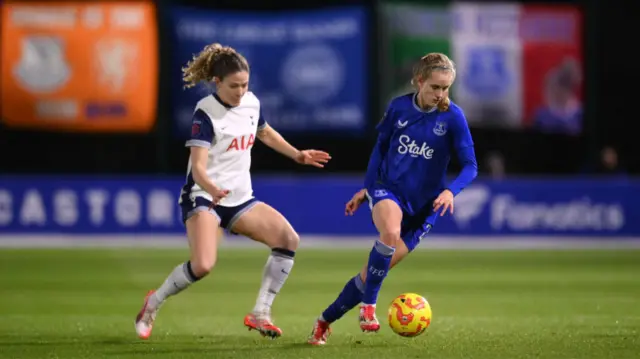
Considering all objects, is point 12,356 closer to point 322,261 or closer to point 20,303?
point 20,303

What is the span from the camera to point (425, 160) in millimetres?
8578

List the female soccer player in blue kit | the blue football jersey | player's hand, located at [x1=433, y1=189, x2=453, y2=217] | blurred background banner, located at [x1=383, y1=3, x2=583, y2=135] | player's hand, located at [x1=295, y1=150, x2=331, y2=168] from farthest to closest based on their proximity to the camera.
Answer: blurred background banner, located at [x1=383, y1=3, x2=583, y2=135]
player's hand, located at [x1=295, y1=150, x2=331, y2=168]
the blue football jersey
the female soccer player in blue kit
player's hand, located at [x1=433, y1=189, x2=453, y2=217]

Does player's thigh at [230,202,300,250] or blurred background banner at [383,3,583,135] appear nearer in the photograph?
player's thigh at [230,202,300,250]

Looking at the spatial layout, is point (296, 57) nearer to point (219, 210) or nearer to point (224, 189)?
point (219, 210)

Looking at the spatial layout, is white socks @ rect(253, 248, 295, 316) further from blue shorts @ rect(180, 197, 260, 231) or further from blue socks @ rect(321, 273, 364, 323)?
blue socks @ rect(321, 273, 364, 323)

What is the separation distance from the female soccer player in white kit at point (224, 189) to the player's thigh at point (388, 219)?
2.30 ft

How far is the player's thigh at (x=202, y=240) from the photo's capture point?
339 inches

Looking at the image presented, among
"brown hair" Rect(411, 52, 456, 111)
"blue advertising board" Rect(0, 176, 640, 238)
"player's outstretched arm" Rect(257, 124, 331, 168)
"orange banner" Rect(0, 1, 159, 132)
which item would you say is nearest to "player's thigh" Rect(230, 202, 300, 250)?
"player's outstretched arm" Rect(257, 124, 331, 168)

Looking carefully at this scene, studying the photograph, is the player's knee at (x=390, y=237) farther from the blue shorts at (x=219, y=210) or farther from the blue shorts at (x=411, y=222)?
the blue shorts at (x=219, y=210)

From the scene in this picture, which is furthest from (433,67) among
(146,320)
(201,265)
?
(146,320)

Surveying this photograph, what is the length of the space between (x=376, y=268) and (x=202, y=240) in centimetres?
116

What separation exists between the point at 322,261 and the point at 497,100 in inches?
328

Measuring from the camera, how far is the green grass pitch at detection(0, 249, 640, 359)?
8.50 m

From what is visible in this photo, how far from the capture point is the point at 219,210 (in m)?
8.77
